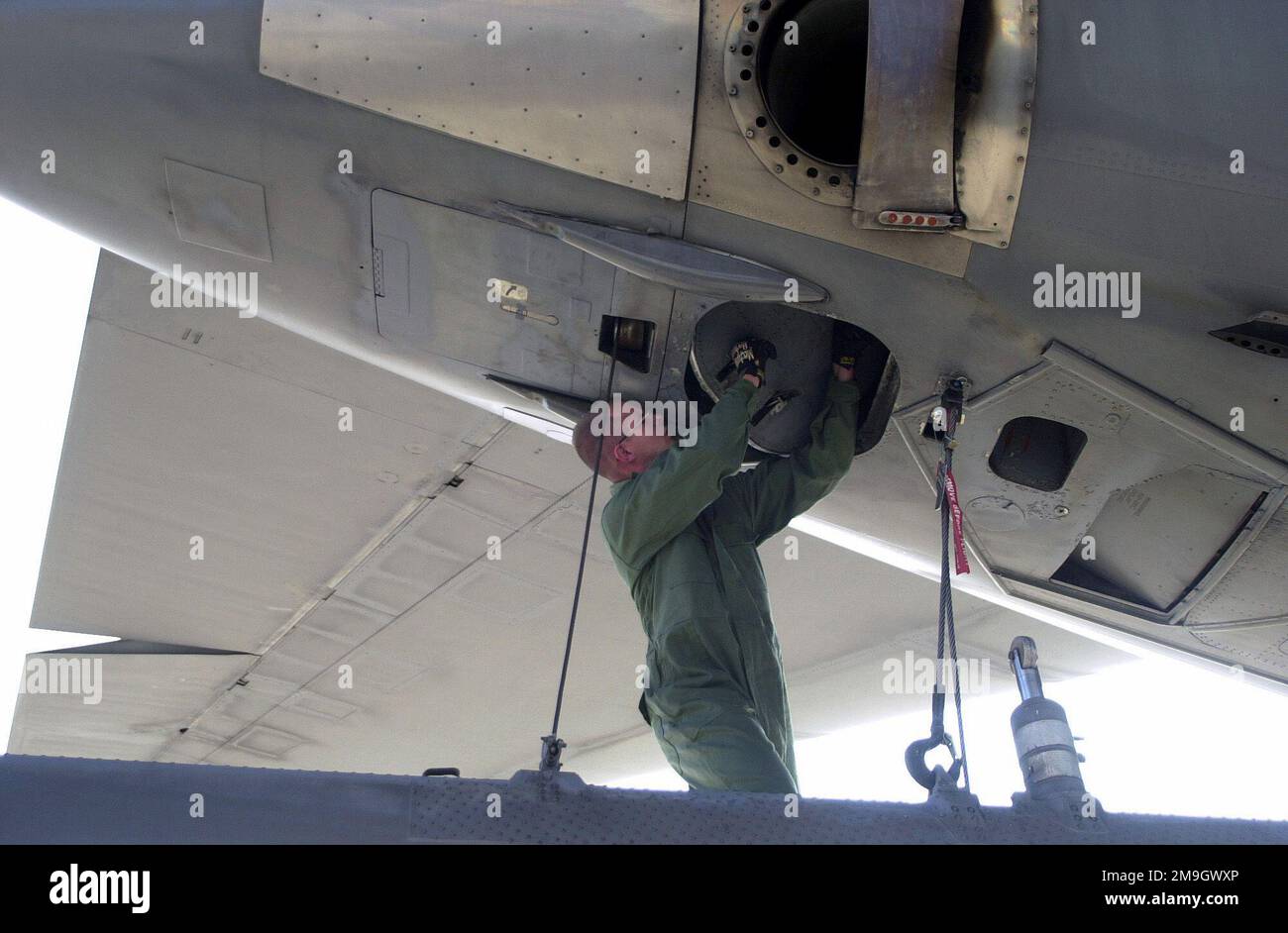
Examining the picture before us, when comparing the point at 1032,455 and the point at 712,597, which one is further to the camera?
the point at 1032,455

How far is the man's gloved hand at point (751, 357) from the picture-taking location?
4.11 m

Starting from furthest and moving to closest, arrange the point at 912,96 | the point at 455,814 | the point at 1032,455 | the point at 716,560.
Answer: the point at 1032,455
the point at 716,560
the point at 912,96
the point at 455,814

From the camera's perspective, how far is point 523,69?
12.1 ft

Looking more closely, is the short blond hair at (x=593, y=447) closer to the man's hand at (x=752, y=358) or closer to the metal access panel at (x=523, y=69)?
the man's hand at (x=752, y=358)

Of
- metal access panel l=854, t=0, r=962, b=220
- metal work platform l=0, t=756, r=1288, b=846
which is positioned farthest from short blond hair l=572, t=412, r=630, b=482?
metal work platform l=0, t=756, r=1288, b=846

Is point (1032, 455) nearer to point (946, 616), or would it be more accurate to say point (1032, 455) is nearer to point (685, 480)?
point (946, 616)

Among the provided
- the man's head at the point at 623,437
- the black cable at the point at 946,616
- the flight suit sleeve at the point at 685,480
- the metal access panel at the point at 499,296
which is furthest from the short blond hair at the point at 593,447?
the black cable at the point at 946,616

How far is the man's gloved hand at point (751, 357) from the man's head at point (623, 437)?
1.08 ft

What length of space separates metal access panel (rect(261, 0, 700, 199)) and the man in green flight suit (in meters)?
0.88

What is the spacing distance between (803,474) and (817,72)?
1.40 m

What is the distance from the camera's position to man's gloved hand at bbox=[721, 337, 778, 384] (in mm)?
4114

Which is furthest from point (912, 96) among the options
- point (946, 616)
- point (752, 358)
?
point (946, 616)

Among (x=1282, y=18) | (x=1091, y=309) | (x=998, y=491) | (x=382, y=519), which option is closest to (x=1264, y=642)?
(x=998, y=491)
